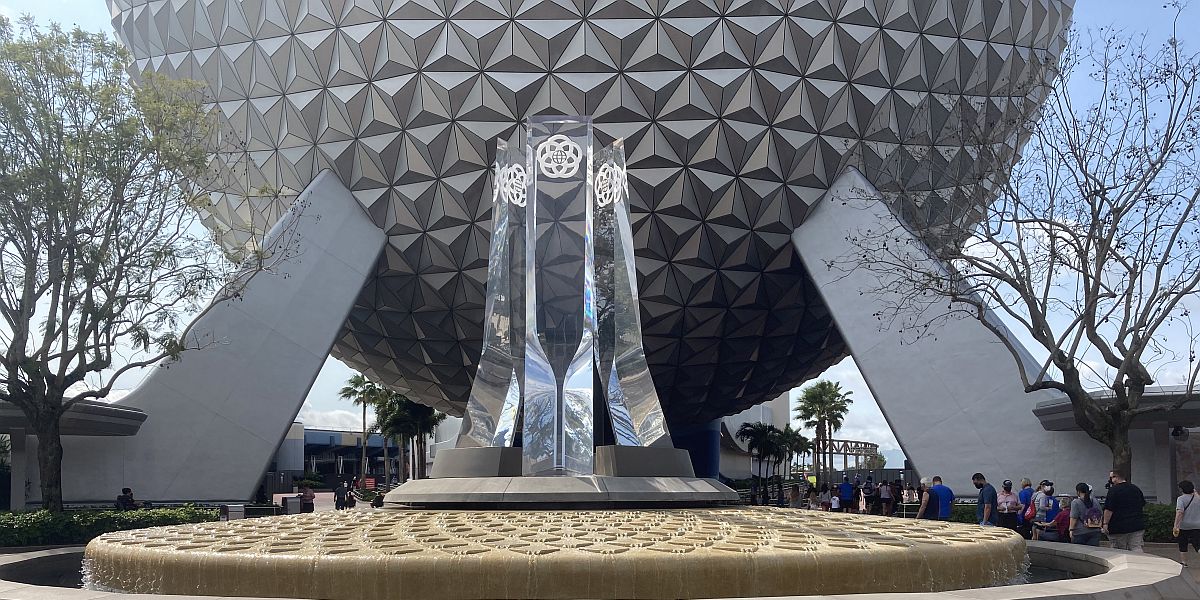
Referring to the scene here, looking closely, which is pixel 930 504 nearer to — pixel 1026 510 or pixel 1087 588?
pixel 1026 510

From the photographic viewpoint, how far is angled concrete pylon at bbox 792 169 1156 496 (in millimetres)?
18812

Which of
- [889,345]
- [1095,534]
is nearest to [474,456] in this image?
[1095,534]

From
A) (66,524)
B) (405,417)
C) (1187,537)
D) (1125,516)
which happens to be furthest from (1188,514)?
(405,417)

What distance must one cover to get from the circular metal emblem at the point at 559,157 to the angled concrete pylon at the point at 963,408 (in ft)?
20.8

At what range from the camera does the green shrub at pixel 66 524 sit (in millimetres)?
15578

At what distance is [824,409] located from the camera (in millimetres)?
66062

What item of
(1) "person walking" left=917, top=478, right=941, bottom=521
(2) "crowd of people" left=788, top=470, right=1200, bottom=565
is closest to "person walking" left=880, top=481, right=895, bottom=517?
(2) "crowd of people" left=788, top=470, right=1200, bottom=565

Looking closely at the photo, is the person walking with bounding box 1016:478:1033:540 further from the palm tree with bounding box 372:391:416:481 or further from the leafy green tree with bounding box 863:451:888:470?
the leafy green tree with bounding box 863:451:888:470

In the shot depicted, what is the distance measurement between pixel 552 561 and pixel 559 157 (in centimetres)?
1018

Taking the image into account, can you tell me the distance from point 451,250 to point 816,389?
46315mm

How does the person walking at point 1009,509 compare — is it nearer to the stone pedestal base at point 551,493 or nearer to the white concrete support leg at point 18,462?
the stone pedestal base at point 551,493

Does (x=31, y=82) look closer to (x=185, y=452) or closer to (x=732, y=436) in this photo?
(x=185, y=452)

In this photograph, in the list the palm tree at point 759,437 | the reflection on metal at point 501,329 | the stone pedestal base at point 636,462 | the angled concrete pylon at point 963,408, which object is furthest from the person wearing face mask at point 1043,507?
the palm tree at point 759,437

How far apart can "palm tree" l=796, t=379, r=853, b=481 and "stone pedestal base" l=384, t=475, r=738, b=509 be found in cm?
5415
